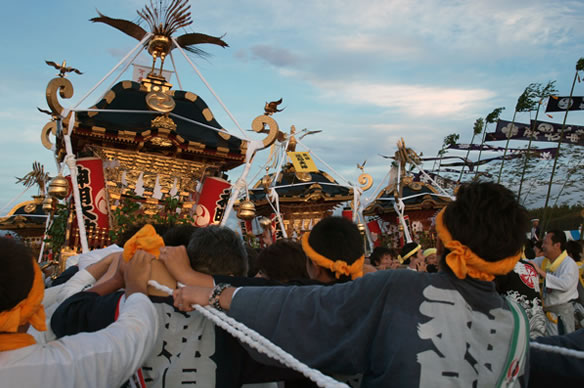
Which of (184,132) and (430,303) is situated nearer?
(430,303)

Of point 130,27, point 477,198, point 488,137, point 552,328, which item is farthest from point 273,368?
point 488,137

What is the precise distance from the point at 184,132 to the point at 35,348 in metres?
5.03

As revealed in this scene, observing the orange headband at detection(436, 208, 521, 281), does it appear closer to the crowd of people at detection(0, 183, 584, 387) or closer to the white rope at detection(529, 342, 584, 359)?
the crowd of people at detection(0, 183, 584, 387)

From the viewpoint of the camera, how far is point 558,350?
6.39 feet

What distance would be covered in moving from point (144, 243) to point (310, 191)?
10.7 meters

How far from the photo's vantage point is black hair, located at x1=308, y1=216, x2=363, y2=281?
2.45m

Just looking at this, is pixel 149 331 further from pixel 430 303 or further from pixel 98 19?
pixel 98 19

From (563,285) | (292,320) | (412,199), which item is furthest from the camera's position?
(412,199)

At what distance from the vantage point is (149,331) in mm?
1680

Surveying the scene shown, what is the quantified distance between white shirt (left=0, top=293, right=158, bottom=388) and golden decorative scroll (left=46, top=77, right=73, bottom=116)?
431 centimetres

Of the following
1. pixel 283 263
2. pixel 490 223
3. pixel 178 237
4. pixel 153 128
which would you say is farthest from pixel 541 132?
pixel 178 237

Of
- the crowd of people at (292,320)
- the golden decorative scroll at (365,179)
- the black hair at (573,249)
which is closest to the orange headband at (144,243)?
the crowd of people at (292,320)

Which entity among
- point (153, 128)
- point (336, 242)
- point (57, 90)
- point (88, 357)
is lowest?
point (88, 357)

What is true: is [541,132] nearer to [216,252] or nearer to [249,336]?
[216,252]
